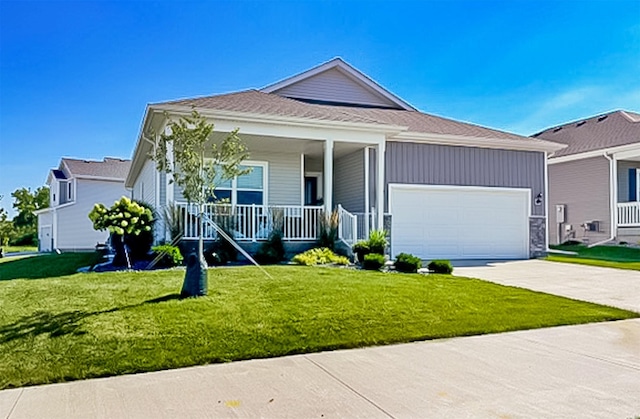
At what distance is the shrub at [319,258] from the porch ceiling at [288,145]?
3.29m

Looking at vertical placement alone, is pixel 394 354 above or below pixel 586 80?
below

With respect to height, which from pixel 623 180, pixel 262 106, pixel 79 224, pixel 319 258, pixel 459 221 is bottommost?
pixel 319 258

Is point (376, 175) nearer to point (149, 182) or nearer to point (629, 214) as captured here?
point (149, 182)

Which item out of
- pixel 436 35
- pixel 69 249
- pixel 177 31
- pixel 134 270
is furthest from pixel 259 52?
pixel 69 249

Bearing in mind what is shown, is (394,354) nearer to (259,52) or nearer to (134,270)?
(134,270)

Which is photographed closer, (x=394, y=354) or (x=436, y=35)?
(x=394, y=354)

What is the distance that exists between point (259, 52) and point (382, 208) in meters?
6.69

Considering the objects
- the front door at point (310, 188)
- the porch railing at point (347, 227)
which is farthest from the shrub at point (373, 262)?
the front door at point (310, 188)

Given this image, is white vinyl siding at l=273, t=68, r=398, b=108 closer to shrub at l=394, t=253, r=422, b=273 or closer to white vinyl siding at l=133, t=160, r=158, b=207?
white vinyl siding at l=133, t=160, r=158, b=207

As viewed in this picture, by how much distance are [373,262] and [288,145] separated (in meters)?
4.97

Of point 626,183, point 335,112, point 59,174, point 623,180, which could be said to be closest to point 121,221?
point 335,112

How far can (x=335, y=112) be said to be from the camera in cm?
1372

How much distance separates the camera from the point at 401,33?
14.6 m

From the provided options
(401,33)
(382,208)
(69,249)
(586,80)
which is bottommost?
(69,249)
